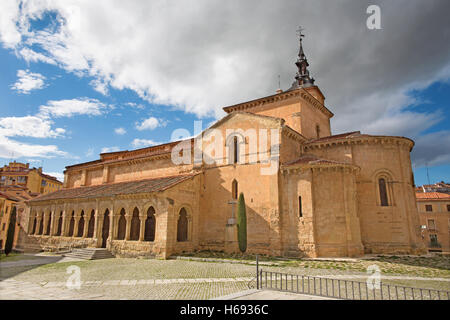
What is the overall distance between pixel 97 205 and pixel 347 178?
19.1 m

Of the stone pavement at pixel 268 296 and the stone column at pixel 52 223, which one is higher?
the stone column at pixel 52 223

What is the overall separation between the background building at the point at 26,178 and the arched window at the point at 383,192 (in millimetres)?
60774

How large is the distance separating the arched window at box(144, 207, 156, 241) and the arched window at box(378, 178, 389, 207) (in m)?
16.8

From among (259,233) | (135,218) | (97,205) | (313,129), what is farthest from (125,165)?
(313,129)

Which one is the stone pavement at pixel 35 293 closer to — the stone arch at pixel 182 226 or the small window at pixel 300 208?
the stone arch at pixel 182 226

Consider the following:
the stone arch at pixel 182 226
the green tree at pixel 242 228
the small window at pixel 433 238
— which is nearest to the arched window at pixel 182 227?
the stone arch at pixel 182 226

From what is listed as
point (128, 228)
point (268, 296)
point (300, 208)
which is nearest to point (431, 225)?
point (300, 208)

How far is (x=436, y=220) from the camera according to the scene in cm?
3631

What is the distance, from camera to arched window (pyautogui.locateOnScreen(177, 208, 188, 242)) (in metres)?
20.5

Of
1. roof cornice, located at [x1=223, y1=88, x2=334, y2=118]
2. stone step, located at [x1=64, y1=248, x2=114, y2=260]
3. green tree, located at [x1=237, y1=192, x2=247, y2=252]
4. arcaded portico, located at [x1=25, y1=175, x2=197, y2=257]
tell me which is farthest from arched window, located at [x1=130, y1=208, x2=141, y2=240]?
roof cornice, located at [x1=223, y1=88, x2=334, y2=118]

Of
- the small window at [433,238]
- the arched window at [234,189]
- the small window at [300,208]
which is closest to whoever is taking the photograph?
the small window at [300,208]

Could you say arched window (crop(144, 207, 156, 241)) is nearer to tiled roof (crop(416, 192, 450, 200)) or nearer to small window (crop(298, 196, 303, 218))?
small window (crop(298, 196, 303, 218))

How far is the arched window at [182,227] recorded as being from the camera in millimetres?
20547

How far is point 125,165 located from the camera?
98.0 ft
